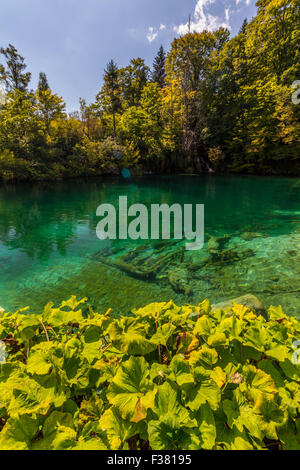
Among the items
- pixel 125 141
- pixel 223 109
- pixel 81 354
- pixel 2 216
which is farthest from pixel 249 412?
pixel 223 109

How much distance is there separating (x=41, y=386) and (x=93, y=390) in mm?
197

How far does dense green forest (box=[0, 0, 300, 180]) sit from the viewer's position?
22.0m

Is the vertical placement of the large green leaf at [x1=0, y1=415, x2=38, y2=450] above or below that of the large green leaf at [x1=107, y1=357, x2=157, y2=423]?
below

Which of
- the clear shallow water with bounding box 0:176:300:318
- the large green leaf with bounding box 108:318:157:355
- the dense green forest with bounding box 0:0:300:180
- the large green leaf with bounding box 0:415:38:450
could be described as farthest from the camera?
the dense green forest with bounding box 0:0:300:180

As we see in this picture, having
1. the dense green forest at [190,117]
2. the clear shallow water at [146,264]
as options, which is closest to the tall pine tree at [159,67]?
the dense green forest at [190,117]

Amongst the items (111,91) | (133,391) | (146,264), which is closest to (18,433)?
(133,391)

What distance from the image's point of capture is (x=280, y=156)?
24.6 m

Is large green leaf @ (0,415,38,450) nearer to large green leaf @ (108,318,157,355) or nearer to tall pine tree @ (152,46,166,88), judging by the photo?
large green leaf @ (108,318,157,355)

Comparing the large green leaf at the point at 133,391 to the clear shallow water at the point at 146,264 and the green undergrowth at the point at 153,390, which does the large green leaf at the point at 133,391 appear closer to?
the green undergrowth at the point at 153,390

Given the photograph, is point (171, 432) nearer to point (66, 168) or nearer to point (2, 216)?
point (2, 216)

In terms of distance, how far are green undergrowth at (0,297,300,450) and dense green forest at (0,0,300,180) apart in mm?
23199

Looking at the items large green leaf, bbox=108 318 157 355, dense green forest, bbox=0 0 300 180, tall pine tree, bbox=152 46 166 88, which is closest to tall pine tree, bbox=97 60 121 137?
dense green forest, bbox=0 0 300 180

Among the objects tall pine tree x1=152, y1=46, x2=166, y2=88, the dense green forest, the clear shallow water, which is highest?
tall pine tree x1=152, y1=46, x2=166, y2=88
